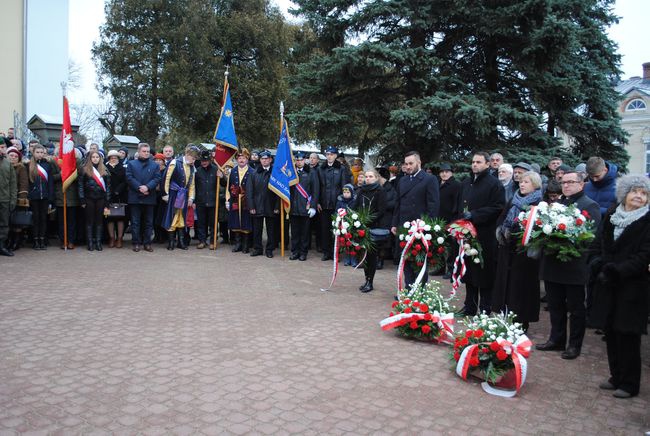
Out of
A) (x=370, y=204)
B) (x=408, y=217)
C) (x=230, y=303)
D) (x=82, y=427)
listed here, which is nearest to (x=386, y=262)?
(x=370, y=204)

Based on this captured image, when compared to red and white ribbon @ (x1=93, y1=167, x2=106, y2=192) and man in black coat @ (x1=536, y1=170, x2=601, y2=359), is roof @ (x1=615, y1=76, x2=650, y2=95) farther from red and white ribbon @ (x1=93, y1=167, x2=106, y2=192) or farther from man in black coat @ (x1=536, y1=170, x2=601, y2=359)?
man in black coat @ (x1=536, y1=170, x2=601, y2=359)

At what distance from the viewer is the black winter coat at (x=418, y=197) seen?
7973 millimetres

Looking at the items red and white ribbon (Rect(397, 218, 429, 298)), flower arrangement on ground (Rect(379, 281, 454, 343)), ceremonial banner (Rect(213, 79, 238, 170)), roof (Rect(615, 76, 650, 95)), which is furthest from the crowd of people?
roof (Rect(615, 76, 650, 95))

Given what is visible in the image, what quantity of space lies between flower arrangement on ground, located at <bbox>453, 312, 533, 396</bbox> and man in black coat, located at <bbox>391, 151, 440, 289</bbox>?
112 inches

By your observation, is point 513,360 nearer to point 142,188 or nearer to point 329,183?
point 329,183

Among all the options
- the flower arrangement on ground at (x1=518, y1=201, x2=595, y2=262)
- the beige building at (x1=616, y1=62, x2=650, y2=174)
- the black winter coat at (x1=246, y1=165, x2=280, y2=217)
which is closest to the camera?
the flower arrangement on ground at (x1=518, y1=201, x2=595, y2=262)

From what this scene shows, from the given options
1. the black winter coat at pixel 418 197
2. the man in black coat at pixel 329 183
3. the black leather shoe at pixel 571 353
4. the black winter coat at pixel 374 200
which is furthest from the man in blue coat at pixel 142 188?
the black leather shoe at pixel 571 353

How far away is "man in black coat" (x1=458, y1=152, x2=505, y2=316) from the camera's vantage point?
6953mm

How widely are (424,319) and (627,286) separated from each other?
209cm

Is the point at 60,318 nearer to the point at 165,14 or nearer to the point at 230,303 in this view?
the point at 230,303

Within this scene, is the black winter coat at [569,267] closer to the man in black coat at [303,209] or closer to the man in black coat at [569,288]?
the man in black coat at [569,288]

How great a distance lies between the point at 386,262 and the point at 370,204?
3730 mm

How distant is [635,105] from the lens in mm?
43344

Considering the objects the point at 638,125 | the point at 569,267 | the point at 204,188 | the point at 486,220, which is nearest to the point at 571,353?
the point at 569,267
